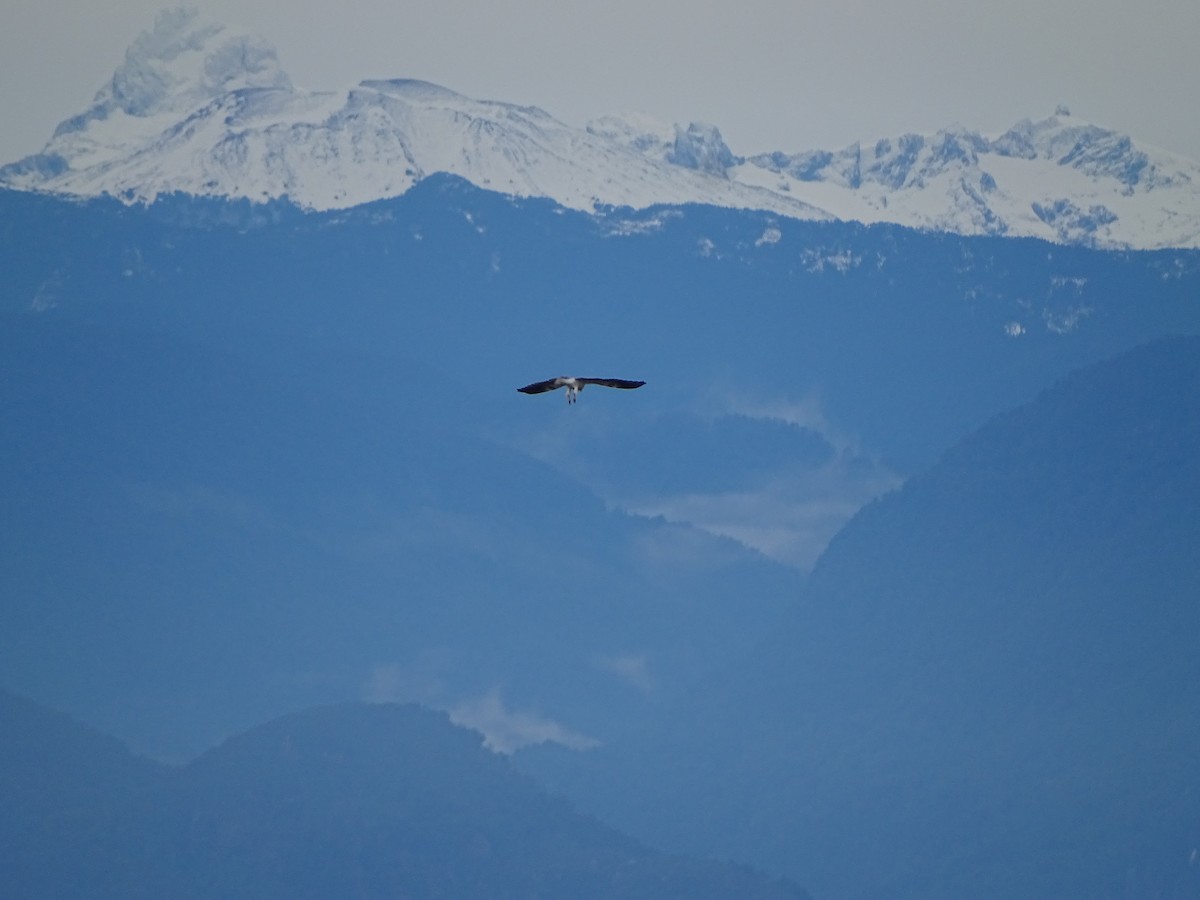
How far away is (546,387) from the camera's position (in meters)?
42.4

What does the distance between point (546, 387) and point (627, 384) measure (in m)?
1.74

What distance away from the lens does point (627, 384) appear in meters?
41.6
